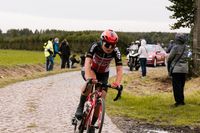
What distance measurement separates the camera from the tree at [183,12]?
31339 mm

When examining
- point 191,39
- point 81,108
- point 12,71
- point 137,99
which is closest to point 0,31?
point 12,71

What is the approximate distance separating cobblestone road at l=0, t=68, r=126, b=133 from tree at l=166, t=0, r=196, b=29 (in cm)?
1081

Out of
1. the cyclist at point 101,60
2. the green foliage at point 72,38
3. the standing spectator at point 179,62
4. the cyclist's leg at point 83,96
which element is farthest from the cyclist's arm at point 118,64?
the green foliage at point 72,38

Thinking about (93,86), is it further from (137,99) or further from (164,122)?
(137,99)

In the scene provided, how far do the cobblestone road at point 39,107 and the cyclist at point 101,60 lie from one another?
5.29ft

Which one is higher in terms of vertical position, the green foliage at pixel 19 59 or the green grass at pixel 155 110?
the green grass at pixel 155 110

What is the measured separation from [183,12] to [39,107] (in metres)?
19.1

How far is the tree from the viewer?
31.3 m

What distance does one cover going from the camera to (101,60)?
9820 millimetres

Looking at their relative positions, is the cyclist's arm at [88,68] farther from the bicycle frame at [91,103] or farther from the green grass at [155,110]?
the green grass at [155,110]

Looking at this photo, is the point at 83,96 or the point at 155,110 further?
the point at 155,110

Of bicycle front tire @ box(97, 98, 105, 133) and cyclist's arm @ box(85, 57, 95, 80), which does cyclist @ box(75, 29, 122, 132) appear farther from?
bicycle front tire @ box(97, 98, 105, 133)

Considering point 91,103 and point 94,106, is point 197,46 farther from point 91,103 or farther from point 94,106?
point 94,106

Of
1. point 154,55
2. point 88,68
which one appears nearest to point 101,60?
point 88,68
